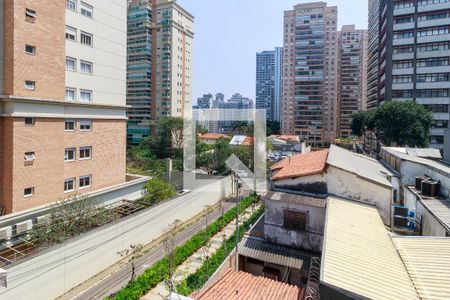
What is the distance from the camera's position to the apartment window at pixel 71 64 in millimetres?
13317

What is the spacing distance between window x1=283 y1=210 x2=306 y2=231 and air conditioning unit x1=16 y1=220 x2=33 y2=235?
9803mm

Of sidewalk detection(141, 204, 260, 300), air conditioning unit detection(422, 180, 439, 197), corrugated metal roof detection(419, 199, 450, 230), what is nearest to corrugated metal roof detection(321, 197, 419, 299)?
corrugated metal roof detection(419, 199, 450, 230)

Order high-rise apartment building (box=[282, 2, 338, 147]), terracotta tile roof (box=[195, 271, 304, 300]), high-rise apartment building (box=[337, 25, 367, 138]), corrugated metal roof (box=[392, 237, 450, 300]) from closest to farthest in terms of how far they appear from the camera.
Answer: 1. corrugated metal roof (box=[392, 237, 450, 300])
2. terracotta tile roof (box=[195, 271, 304, 300])
3. high-rise apartment building (box=[282, 2, 338, 147])
4. high-rise apartment building (box=[337, 25, 367, 138])

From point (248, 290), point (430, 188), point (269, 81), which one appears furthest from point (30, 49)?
point (269, 81)

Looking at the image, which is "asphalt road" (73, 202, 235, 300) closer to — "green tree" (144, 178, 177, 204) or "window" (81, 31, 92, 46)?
"green tree" (144, 178, 177, 204)

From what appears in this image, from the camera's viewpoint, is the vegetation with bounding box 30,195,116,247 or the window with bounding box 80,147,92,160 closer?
the vegetation with bounding box 30,195,116,247

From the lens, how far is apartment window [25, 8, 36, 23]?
11078 mm

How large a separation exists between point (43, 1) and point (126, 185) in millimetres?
9439

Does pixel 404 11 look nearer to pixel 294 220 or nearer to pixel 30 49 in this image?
pixel 294 220

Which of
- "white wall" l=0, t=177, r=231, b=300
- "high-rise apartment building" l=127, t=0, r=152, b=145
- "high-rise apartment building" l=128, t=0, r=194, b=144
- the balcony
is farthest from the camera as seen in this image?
"high-rise apartment building" l=127, t=0, r=152, b=145

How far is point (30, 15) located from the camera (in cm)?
1120

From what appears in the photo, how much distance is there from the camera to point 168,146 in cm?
3694

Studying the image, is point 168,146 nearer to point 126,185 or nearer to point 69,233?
point 126,185

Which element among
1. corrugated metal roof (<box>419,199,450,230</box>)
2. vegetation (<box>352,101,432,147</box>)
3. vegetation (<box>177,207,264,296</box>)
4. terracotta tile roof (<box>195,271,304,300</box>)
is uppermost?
vegetation (<box>352,101,432,147</box>)
